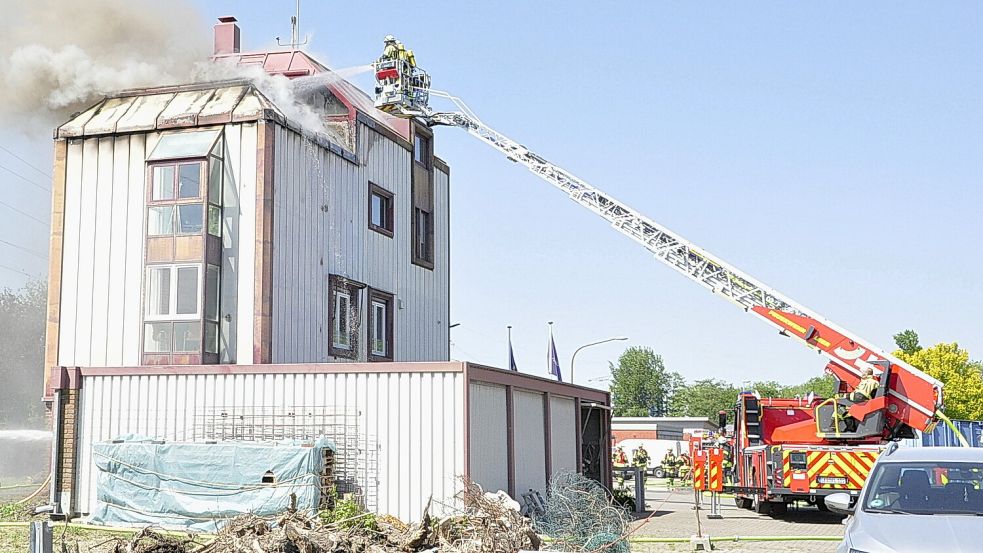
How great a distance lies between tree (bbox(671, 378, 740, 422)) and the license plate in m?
88.0

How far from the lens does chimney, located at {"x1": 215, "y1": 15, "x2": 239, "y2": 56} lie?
1139 inches

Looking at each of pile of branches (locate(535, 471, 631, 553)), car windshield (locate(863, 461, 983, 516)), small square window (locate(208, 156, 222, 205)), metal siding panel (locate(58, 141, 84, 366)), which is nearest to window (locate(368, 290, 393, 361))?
small square window (locate(208, 156, 222, 205))

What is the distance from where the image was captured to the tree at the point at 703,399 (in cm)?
11212

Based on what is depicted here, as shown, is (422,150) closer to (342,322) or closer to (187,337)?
(342,322)

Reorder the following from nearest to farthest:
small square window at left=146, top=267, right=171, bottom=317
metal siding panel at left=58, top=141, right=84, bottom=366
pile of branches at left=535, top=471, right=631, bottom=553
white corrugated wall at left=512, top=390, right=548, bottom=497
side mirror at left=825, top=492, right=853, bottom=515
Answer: side mirror at left=825, top=492, right=853, bottom=515, pile of branches at left=535, top=471, right=631, bottom=553, white corrugated wall at left=512, top=390, right=548, bottom=497, small square window at left=146, top=267, right=171, bottom=317, metal siding panel at left=58, top=141, right=84, bottom=366

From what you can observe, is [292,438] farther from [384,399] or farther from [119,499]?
[119,499]

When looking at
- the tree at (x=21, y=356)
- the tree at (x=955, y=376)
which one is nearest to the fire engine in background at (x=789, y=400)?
the tree at (x=21, y=356)

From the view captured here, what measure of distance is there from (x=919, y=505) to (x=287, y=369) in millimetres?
12724

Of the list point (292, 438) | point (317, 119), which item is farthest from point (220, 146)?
point (292, 438)

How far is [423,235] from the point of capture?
31953mm

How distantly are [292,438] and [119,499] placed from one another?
358 centimetres

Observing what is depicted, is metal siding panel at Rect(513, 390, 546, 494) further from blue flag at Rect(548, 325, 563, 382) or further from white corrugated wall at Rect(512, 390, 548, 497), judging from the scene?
blue flag at Rect(548, 325, 563, 382)

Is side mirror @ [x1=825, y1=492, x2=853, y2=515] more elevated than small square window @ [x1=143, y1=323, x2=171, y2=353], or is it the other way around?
small square window @ [x1=143, y1=323, x2=171, y2=353]

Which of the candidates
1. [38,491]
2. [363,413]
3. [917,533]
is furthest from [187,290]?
[917,533]
